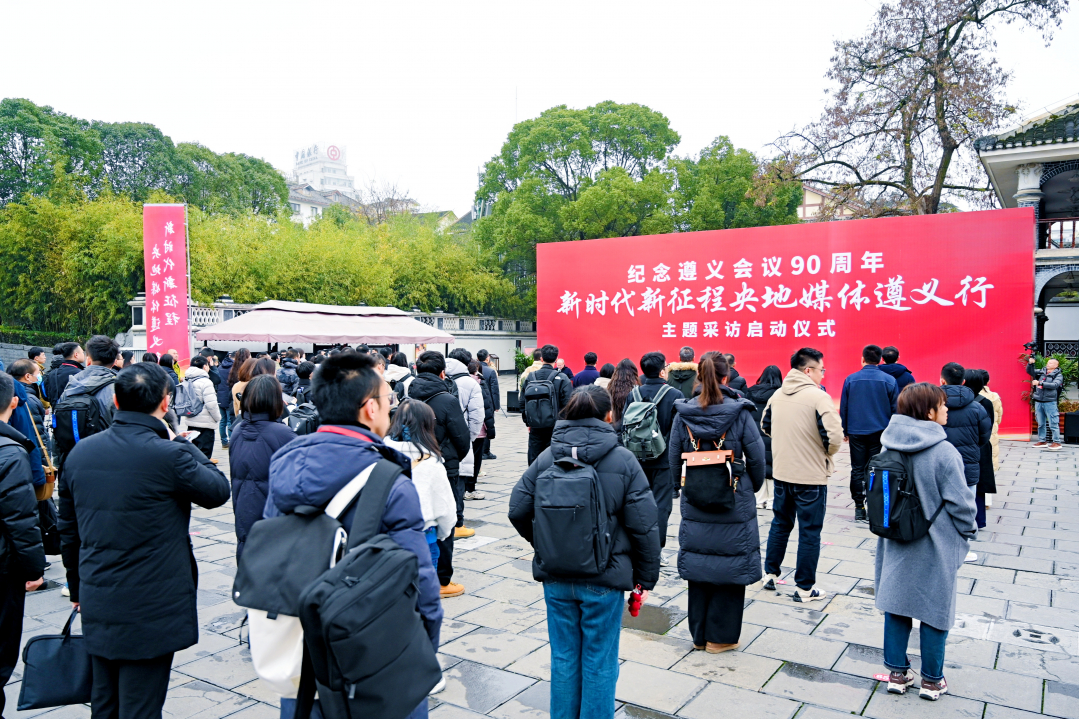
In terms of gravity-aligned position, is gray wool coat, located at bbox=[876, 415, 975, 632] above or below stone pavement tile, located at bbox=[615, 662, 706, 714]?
above

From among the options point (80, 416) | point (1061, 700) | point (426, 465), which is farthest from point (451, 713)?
point (80, 416)

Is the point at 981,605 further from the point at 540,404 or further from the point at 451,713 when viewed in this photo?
the point at 540,404

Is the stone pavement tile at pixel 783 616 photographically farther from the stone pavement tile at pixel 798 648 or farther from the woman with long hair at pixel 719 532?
the woman with long hair at pixel 719 532

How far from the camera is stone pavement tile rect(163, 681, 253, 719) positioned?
3.01 m

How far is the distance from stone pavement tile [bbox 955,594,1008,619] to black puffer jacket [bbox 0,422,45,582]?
15.2 ft

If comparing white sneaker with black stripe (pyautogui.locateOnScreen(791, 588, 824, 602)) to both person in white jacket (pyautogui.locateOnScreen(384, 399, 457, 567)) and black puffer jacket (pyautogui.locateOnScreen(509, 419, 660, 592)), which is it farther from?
person in white jacket (pyautogui.locateOnScreen(384, 399, 457, 567))

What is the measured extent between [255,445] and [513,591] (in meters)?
1.91

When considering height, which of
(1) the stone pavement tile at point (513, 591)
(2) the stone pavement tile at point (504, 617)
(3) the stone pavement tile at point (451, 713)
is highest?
(3) the stone pavement tile at point (451, 713)

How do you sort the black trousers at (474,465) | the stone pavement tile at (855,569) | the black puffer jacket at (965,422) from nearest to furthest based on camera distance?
the stone pavement tile at (855,569) < the black puffer jacket at (965,422) < the black trousers at (474,465)

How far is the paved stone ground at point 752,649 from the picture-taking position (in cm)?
309

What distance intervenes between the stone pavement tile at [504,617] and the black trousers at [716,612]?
92cm

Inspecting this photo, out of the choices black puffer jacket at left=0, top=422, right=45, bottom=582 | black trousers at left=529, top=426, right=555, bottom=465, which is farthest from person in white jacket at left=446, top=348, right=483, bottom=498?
black puffer jacket at left=0, top=422, right=45, bottom=582

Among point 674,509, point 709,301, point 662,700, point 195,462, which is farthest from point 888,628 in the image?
point 709,301

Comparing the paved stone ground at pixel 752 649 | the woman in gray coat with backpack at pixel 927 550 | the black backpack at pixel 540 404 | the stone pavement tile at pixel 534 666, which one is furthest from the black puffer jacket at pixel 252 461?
the woman in gray coat with backpack at pixel 927 550
